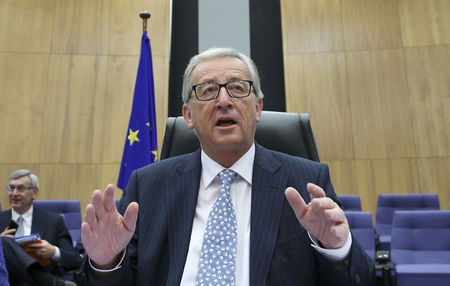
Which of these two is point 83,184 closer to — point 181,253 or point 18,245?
point 18,245

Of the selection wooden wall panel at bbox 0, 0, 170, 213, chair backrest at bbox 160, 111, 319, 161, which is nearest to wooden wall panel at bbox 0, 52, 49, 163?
wooden wall panel at bbox 0, 0, 170, 213

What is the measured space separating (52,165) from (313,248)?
16.9 feet

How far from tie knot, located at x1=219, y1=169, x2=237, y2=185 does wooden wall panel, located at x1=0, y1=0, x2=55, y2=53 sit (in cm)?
538

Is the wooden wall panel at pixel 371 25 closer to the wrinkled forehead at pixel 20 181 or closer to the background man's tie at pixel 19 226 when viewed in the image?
the wrinkled forehead at pixel 20 181

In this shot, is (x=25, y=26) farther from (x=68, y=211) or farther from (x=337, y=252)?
(x=337, y=252)

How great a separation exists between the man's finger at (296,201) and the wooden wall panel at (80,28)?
5.50 m

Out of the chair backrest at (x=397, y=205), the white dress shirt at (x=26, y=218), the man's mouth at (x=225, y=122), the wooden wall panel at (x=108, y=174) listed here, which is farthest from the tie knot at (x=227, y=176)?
the wooden wall panel at (x=108, y=174)

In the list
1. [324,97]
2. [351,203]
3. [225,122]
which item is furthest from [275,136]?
[324,97]

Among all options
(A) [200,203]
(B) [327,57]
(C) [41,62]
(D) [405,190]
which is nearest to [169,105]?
(C) [41,62]

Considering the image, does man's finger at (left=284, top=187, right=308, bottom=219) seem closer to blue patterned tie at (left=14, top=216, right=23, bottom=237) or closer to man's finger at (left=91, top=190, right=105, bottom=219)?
man's finger at (left=91, top=190, right=105, bottom=219)

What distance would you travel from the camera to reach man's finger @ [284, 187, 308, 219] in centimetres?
107

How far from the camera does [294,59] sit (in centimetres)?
611

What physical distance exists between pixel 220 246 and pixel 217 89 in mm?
558

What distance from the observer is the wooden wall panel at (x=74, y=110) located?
5.72 meters
